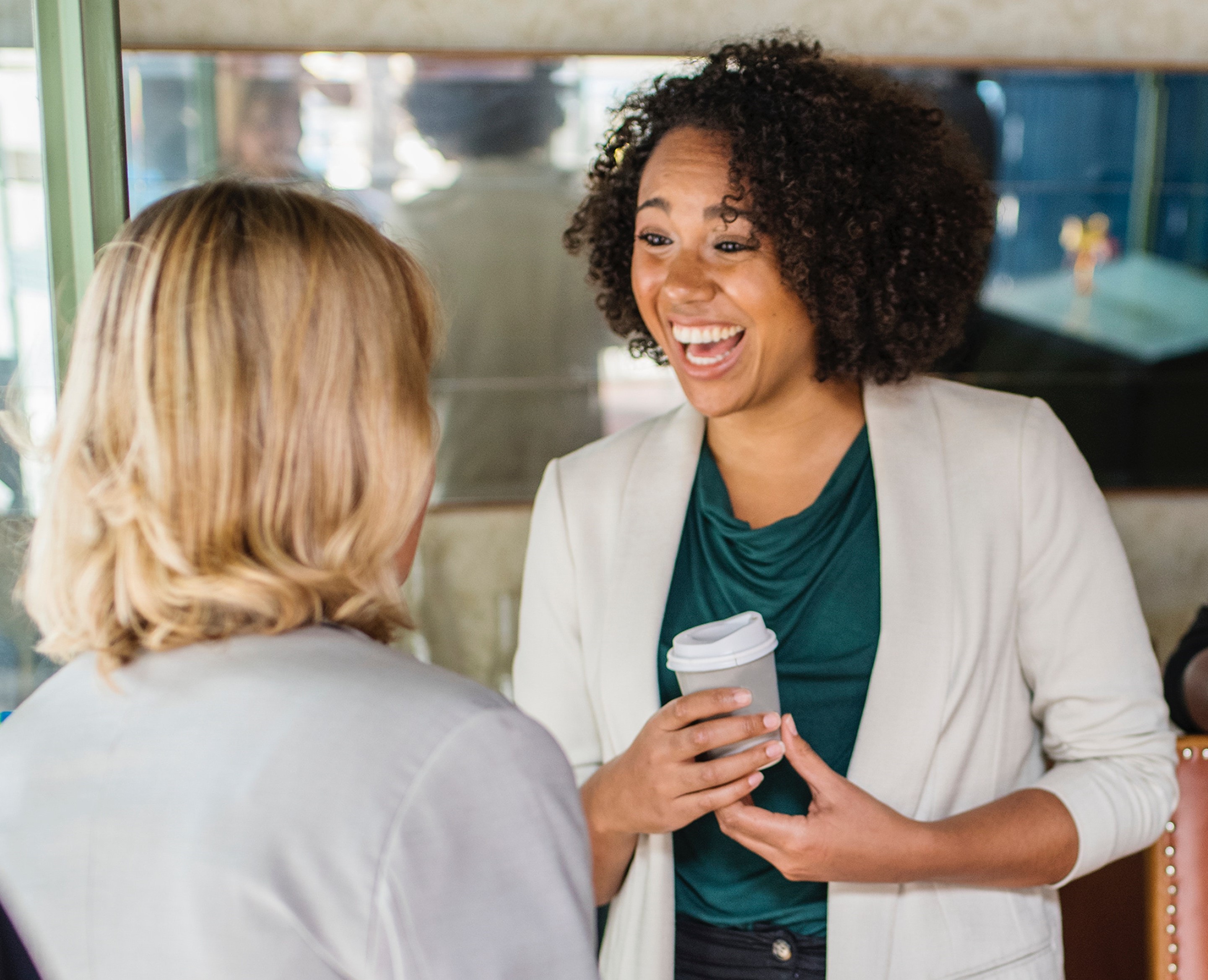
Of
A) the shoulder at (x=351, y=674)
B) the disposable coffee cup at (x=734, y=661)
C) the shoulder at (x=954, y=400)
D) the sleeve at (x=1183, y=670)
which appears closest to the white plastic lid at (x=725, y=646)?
the disposable coffee cup at (x=734, y=661)

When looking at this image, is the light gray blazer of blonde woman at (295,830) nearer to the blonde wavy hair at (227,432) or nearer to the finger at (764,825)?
the blonde wavy hair at (227,432)

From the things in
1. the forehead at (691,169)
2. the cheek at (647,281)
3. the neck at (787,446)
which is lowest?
the neck at (787,446)

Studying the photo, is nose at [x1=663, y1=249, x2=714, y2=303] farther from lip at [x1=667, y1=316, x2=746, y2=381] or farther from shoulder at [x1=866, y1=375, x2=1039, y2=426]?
shoulder at [x1=866, y1=375, x2=1039, y2=426]

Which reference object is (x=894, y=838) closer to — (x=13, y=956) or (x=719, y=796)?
(x=719, y=796)

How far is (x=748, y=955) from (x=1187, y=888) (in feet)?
2.00

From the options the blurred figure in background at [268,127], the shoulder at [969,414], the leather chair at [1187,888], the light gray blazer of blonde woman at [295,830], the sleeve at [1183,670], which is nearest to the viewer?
the light gray blazer of blonde woman at [295,830]

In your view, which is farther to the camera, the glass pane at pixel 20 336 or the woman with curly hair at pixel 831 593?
the glass pane at pixel 20 336

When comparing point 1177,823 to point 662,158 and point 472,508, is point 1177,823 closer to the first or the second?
A: point 662,158

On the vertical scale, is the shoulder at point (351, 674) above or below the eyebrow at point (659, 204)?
below

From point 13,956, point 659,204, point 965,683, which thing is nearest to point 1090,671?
point 965,683

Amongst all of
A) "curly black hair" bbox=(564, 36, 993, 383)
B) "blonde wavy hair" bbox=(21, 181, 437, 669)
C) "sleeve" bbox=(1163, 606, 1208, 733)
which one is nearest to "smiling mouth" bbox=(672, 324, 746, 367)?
"curly black hair" bbox=(564, 36, 993, 383)

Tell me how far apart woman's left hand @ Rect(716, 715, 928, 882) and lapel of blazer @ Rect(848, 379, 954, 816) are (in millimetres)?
90

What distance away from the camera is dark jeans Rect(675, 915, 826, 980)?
1.22 m

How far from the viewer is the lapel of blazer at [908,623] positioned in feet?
3.98
